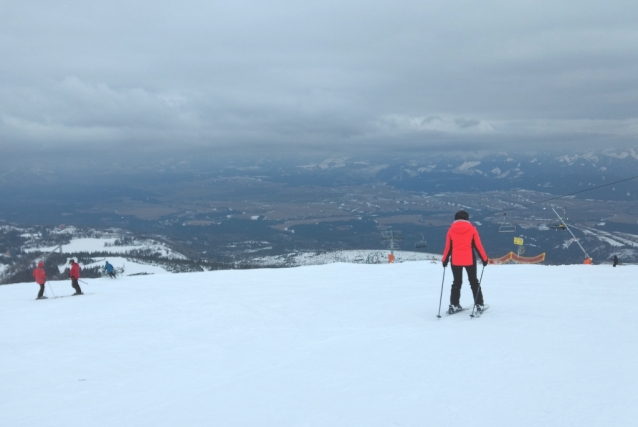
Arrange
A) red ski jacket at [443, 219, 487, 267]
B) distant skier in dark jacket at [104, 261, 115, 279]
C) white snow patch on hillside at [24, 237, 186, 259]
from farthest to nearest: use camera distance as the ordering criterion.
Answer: white snow patch on hillside at [24, 237, 186, 259] < distant skier in dark jacket at [104, 261, 115, 279] < red ski jacket at [443, 219, 487, 267]

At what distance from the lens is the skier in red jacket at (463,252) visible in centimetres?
917

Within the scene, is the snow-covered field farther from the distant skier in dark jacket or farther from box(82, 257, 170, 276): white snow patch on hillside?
box(82, 257, 170, 276): white snow patch on hillside

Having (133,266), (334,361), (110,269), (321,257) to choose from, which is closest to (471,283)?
(334,361)

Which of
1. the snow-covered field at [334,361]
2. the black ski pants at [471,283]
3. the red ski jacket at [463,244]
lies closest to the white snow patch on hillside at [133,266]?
the snow-covered field at [334,361]

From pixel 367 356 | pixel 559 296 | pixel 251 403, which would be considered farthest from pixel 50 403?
pixel 559 296

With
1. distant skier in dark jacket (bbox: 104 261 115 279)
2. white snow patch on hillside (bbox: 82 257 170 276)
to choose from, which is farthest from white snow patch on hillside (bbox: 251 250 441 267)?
distant skier in dark jacket (bbox: 104 261 115 279)

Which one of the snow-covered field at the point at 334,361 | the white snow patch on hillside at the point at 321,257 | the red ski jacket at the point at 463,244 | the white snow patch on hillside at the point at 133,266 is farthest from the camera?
the white snow patch on hillside at the point at 321,257

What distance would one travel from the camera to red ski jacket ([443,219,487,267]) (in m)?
9.16

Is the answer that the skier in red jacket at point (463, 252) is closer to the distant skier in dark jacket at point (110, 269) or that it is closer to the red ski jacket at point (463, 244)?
the red ski jacket at point (463, 244)

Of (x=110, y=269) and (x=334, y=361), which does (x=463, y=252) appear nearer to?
(x=334, y=361)

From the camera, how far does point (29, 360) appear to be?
7.98 metres

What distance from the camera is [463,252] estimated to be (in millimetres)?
9234

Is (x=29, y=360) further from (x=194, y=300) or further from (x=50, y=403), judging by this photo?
(x=194, y=300)

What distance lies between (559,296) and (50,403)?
10.4 meters
